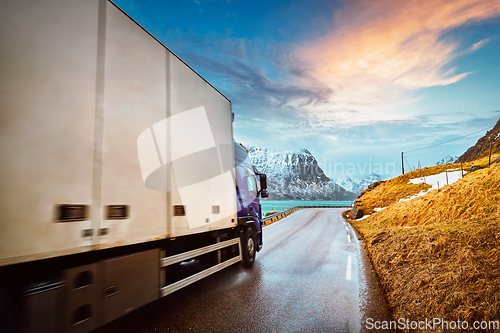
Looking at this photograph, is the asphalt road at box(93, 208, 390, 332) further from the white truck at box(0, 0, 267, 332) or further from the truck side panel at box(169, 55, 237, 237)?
the truck side panel at box(169, 55, 237, 237)

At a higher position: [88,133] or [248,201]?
[88,133]

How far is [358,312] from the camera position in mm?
4152

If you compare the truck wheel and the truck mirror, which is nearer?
the truck wheel

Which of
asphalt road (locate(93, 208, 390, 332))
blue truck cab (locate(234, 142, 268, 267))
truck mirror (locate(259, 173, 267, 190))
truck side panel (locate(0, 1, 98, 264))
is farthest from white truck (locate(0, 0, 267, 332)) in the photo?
truck mirror (locate(259, 173, 267, 190))

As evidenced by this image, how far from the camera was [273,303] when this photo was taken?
15.0 feet

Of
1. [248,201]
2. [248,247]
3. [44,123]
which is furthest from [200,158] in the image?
[248,247]

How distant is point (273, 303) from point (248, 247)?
2.51 m

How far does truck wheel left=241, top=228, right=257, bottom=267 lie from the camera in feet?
22.4

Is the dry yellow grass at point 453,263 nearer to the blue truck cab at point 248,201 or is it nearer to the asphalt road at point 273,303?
the asphalt road at point 273,303

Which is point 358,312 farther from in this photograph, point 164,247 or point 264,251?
point 264,251

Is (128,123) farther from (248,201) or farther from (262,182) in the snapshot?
(262,182)

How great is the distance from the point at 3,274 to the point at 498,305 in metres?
5.01

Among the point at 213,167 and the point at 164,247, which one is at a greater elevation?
the point at 213,167

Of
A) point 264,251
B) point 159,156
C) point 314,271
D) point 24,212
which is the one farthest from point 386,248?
point 24,212
